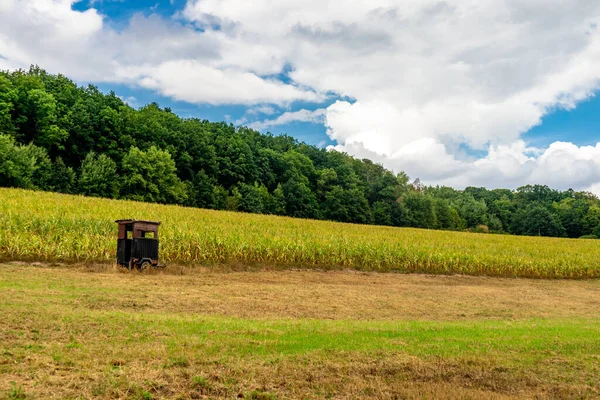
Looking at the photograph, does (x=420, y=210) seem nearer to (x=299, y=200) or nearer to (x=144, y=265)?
(x=299, y=200)

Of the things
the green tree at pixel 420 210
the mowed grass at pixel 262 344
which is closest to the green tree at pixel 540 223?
the green tree at pixel 420 210

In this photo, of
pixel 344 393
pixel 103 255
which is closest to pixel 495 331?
pixel 344 393

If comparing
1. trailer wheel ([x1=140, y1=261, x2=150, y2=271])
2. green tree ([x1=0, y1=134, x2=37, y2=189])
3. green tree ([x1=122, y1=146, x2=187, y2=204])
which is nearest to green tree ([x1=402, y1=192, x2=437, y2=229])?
green tree ([x1=122, y1=146, x2=187, y2=204])

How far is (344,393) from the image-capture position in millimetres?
5828

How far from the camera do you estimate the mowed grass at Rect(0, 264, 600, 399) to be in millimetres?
5746

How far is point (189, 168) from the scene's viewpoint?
77.2m

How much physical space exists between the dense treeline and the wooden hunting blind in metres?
39.1

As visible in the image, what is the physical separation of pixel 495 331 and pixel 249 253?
12.3 m

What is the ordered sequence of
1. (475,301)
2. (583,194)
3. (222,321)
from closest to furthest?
(222,321) → (475,301) → (583,194)

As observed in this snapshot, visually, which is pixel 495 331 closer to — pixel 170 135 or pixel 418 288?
pixel 418 288

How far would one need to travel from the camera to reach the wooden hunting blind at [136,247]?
1616cm

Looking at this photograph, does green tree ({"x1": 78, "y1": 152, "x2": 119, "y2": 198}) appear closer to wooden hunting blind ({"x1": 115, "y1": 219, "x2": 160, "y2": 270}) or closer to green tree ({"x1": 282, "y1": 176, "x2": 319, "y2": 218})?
green tree ({"x1": 282, "y1": 176, "x2": 319, "y2": 218})

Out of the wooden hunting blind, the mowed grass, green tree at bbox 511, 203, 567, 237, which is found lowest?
the mowed grass

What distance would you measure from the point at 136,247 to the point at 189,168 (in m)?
62.9
